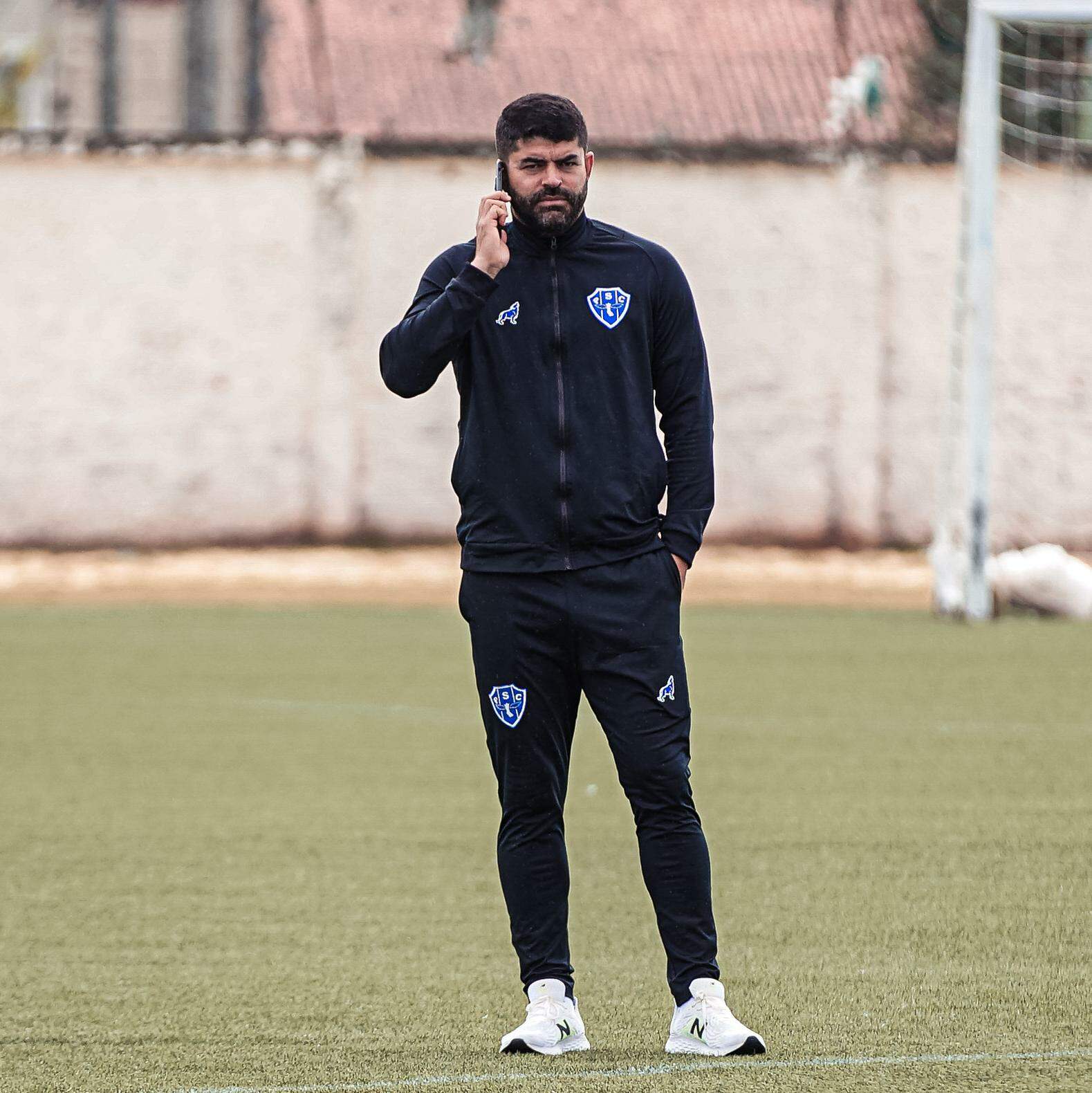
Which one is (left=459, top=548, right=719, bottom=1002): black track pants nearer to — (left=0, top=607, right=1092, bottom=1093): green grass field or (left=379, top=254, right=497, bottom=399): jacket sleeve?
(left=0, top=607, right=1092, bottom=1093): green grass field

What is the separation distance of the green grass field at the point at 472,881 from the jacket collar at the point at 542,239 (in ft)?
5.30

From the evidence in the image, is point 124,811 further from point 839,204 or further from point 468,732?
point 839,204

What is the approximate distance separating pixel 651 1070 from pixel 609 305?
4.90 feet

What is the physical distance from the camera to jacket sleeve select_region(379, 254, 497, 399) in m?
4.21

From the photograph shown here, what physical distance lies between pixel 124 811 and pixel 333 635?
670cm

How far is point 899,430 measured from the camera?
20078mm

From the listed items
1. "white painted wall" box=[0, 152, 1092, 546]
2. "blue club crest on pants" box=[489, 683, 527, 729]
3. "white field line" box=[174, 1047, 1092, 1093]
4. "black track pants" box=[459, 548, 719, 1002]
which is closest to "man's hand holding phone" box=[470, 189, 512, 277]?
"black track pants" box=[459, 548, 719, 1002]

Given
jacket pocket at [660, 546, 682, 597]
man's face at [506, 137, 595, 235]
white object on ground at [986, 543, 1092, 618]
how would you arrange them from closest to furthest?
man's face at [506, 137, 595, 235] < jacket pocket at [660, 546, 682, 597] < white object on ground at [986, 543, 1092, 618]

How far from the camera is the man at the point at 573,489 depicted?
428 cm

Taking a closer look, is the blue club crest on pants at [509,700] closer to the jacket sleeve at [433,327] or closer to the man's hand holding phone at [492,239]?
the jacket sleeve at [433,327]

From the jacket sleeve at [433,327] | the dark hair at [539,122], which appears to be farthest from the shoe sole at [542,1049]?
the dark hair at [539,122]

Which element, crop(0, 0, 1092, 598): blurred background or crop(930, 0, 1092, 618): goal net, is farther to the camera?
crop(930, 0, 1092, 618): goal net

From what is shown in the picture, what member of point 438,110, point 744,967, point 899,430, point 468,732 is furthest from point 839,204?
point 744,967

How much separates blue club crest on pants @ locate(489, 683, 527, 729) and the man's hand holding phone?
0.82 m
